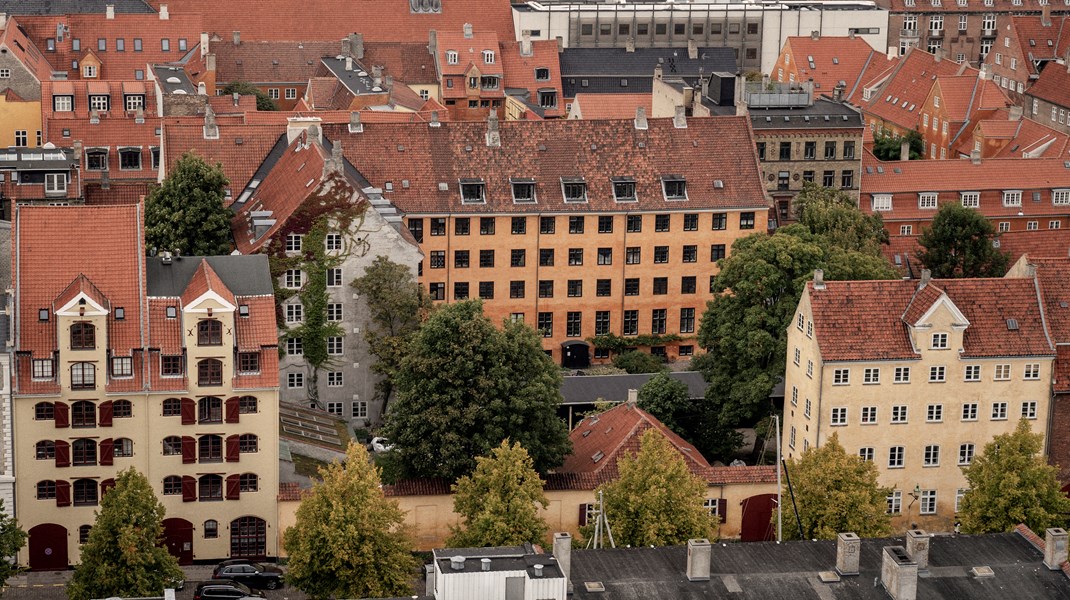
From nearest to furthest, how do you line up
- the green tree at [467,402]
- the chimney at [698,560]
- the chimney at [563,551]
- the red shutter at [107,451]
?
the chimney at [563,551] → the chimney at [698,560] → the red shutter at [107,451] → the green tree at [467,402]

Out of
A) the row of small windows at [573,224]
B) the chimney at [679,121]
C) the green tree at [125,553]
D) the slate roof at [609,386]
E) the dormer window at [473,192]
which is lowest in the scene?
the green tree at [125,553]

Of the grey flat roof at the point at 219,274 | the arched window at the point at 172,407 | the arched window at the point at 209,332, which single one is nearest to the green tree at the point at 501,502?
the arched window at the point at 209,332

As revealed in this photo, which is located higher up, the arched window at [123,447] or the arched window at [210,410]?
the arched window at [210,410]

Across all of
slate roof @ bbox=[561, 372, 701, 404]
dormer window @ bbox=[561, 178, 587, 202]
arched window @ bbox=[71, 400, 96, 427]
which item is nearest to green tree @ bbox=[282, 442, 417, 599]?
arched window @ bbox=[71, 400, 96, 427]

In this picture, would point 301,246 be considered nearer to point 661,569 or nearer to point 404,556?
point 404,556

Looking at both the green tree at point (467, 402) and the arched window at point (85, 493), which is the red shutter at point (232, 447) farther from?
the green tree at point (467, 402)

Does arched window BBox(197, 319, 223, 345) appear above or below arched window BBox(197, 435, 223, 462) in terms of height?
above

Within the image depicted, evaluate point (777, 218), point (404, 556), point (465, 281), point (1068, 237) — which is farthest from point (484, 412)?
point (1068, 237)

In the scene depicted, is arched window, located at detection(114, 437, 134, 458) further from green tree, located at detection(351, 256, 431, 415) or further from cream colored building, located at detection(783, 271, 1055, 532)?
cream colored building, located at detection(783, 271, 1055, 532)
